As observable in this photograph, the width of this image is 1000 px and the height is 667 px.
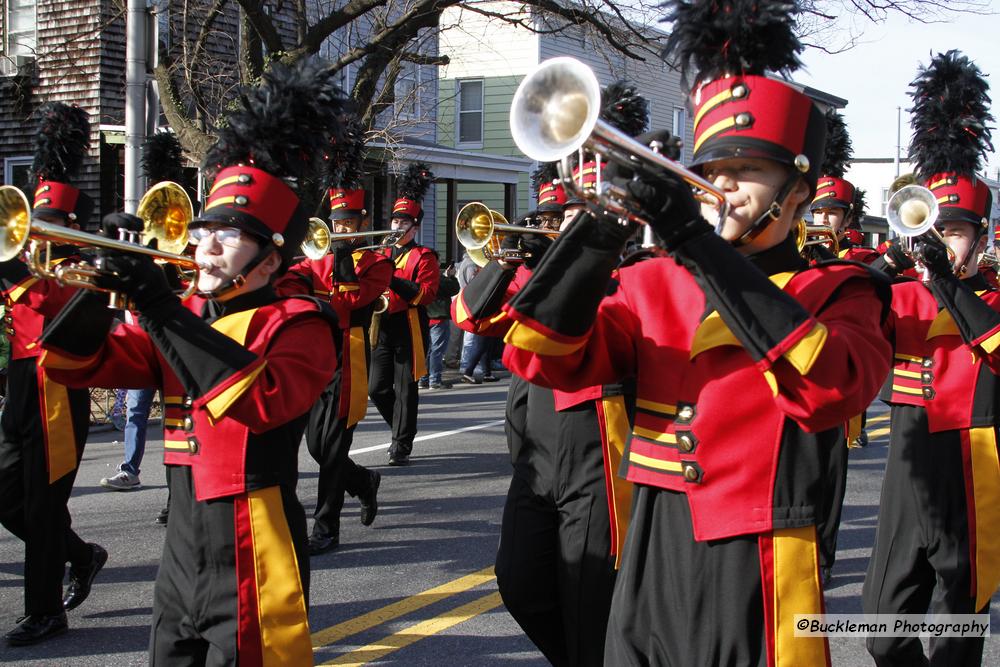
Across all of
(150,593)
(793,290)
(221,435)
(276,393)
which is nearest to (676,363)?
(793,290)

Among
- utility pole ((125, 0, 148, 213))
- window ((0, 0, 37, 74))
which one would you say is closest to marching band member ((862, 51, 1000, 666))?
utility pole ((125, 0, 148, 213))

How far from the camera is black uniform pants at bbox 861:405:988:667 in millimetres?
4223

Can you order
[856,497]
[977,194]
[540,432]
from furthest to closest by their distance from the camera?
[856,497] → [977,194] → [540,432]

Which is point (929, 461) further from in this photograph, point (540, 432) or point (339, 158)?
point (339, 158)

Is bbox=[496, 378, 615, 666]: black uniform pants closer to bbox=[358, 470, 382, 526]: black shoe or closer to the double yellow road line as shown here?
the double yellow road line

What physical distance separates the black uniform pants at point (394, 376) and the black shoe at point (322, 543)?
8.65 ft

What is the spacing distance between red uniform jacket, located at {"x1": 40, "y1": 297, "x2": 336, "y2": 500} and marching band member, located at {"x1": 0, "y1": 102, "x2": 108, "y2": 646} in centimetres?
185

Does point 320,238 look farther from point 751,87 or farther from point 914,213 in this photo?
point 751,87

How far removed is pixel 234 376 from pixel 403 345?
21.5 ft

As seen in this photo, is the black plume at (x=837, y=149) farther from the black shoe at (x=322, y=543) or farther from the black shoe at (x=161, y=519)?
the black shoe at (x=161, y=519)

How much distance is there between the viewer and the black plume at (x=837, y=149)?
907cm

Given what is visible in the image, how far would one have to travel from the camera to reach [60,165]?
6.16 meters

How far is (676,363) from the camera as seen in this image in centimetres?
264

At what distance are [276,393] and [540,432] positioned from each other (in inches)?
59.1
